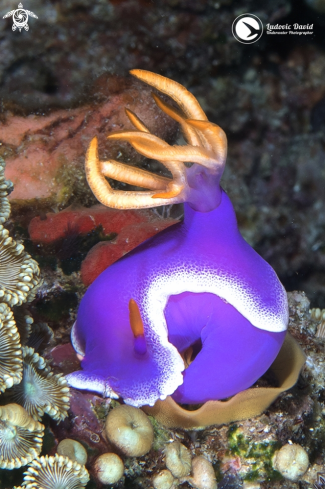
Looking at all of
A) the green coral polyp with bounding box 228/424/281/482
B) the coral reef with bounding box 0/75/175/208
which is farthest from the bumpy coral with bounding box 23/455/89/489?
the coral reef with bounding box 0/75/175/208

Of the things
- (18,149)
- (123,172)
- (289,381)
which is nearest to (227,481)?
(289,381)

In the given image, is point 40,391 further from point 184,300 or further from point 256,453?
point 256,453

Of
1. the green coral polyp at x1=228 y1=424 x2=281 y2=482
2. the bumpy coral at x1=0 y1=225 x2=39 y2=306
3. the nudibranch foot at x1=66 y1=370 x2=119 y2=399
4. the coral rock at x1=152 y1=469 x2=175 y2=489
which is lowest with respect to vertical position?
the green coral polyp at x1=228 y1=424 x2=281 y2=482

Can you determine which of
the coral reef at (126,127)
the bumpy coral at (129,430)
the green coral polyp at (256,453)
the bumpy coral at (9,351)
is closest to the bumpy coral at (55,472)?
the coral reef at (126,127)

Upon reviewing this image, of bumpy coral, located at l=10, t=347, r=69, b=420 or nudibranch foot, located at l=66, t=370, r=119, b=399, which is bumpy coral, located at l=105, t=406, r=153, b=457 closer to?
nudibranch foot, located at l=66, t=370, r=119, b=399

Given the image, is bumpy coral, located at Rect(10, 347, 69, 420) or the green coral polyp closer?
bumpy coral, located at Rect(10, 347, 69, 420)

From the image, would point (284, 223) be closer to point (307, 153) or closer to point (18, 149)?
point (307, 153)
